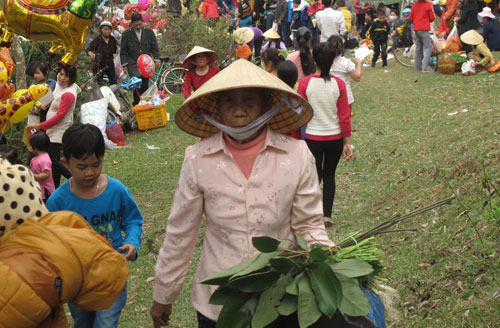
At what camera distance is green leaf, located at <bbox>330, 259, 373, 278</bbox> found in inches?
102

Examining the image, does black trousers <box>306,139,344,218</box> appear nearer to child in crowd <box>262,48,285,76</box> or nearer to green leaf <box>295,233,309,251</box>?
child in crowd <box>262,48,285,76</box>

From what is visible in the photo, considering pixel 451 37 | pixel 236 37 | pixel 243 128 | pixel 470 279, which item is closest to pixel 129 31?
pixel 236 37

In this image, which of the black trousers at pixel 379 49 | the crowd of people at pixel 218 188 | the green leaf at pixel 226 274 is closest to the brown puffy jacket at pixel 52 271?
the crowd of people at pixel 218 188

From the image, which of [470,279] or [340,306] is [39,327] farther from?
[470,279]

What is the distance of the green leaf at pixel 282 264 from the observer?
257 centimetres

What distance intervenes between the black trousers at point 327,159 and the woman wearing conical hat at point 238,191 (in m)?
3.56

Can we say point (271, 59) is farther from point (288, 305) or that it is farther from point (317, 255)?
point (288, 305)

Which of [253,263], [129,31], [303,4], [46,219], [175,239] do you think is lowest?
[303,4]

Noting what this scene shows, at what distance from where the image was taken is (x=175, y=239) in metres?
3.08

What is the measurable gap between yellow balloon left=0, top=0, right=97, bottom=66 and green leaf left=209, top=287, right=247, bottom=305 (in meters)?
3.73

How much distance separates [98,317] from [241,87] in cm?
167

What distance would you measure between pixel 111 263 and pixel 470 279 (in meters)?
3.37

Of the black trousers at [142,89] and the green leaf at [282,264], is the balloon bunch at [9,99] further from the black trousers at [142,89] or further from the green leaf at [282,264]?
the black trousers at [142,89]

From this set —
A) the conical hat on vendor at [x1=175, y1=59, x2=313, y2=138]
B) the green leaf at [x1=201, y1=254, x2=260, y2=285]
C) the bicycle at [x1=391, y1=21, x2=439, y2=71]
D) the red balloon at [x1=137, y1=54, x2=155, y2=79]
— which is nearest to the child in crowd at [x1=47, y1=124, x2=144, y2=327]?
the conical hat on vendor at [x1=175, y1=59, x2=313, y2=138]
